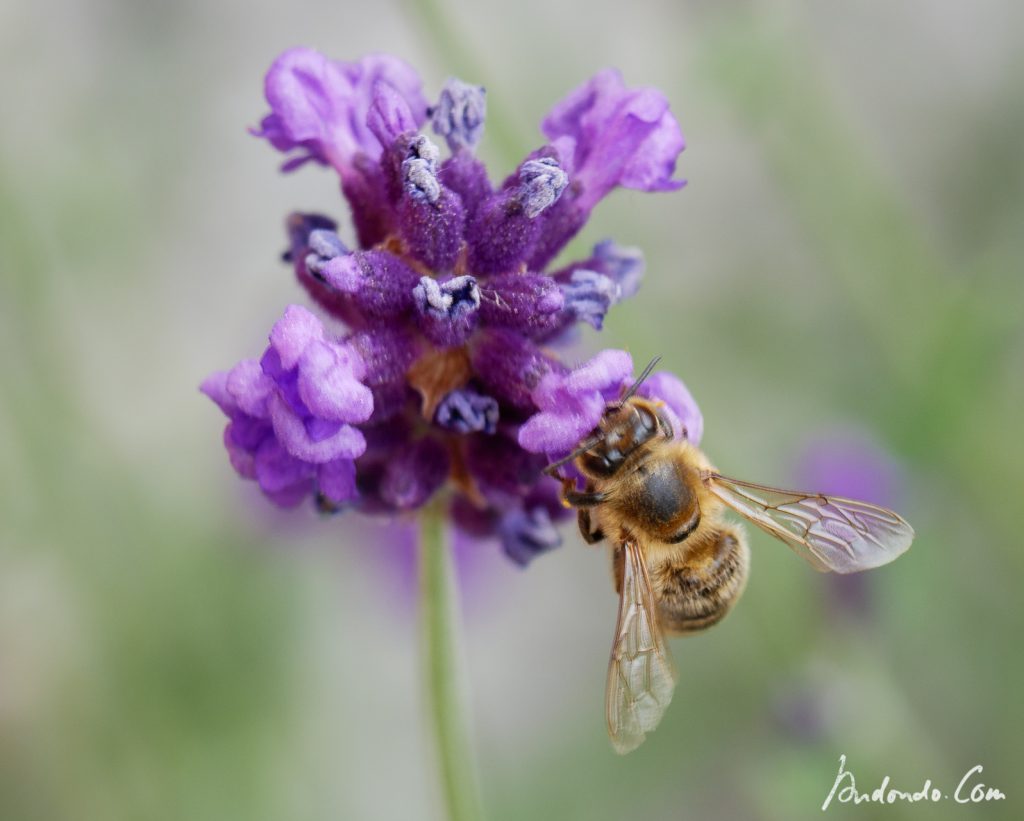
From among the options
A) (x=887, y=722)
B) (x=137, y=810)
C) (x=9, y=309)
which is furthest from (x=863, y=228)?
(x=137, y=810)

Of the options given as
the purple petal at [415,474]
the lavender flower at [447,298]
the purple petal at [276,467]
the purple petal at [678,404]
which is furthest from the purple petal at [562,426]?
the purple petal at [276,467]

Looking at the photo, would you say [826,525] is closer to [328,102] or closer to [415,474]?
[415,474]

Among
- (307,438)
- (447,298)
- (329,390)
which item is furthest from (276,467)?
(447,298)

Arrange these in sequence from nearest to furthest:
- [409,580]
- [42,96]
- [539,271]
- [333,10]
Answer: [539,271], [409,580], [42,96], [333,10]

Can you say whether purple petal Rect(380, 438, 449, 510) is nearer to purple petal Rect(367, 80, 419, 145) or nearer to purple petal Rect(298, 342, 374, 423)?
purple petal Rect(298, 342, 374, 423)

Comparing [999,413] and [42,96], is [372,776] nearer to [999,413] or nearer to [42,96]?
[999,413]

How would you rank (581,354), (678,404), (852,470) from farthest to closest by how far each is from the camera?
(852,470) < (581,354) < (678,404)
